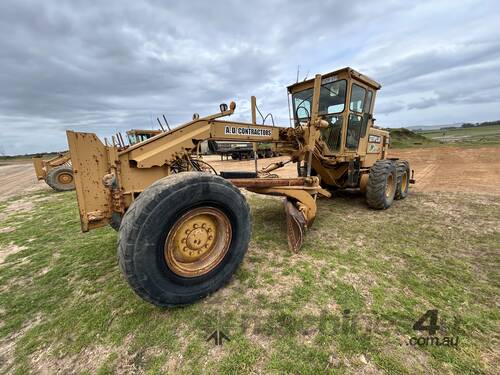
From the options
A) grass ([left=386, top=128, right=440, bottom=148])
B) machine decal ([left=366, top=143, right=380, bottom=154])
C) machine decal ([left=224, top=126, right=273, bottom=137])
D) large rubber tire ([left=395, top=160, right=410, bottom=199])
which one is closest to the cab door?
machine decal ([left=366, top=143, right=380, bottom=154])

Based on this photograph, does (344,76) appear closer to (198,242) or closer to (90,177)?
(198,242)

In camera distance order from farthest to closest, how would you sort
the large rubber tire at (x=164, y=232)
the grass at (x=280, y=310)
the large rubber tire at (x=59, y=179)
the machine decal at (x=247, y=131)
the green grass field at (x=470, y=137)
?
the green grass field at (x=470, y=137) < the large rubber tire at (x=59, y=179) < the machine decal at (x=247, y=131) < the large rubber tire at (x=164, y=232) < the grass at (x=280, y=310)

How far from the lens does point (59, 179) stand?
8.96 metres

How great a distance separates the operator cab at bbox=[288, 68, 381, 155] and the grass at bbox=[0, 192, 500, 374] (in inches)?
86.1

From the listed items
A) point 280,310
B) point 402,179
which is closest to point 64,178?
point 280,310

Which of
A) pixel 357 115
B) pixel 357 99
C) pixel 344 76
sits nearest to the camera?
pixel 344 76

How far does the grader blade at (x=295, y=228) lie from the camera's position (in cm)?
342

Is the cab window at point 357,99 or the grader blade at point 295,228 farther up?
the cab window at point 357,99

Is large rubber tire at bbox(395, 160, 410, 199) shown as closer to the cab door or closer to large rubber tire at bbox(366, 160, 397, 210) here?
large rubber tire at bbox(366, 160, 397, 210)

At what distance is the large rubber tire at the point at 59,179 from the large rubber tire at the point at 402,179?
35.0 ft

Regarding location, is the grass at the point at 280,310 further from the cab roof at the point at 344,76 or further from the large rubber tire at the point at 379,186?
the cab roof at the point at 344,76

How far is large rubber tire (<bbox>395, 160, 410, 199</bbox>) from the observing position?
19.2ft

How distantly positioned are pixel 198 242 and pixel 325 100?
4286 mm

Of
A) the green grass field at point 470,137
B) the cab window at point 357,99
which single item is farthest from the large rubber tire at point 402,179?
the green grass field at point 470,137
